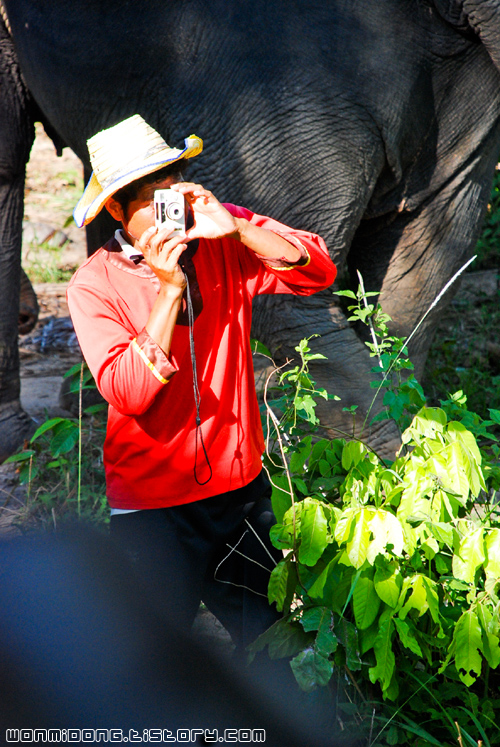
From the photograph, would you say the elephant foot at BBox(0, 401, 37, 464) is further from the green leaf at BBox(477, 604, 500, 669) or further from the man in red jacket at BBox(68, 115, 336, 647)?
the green leaf at BBox(477, 604, 500, 669)

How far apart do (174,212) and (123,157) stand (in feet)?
0.58

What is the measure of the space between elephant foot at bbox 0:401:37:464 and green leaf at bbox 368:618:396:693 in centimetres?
209

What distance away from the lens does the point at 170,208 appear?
138cm

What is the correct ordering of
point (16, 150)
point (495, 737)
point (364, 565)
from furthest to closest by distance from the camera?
point (16, 150)
point (495, 737)
point (364, 565)

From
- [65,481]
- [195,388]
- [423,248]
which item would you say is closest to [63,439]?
[65,481]

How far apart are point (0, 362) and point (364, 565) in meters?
2.20

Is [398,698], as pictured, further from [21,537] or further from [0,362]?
[0,362]

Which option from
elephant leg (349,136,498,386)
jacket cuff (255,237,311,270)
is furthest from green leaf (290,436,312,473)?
elephant leg (349,136,498,386)

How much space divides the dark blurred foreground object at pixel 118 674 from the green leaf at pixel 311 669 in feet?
0.47

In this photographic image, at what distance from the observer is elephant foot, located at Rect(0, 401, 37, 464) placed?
328cm

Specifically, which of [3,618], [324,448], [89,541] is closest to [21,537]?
[89,541]

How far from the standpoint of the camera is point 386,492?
1.63 meters

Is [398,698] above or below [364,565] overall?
below

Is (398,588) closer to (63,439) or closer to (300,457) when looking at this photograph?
(300,457)
